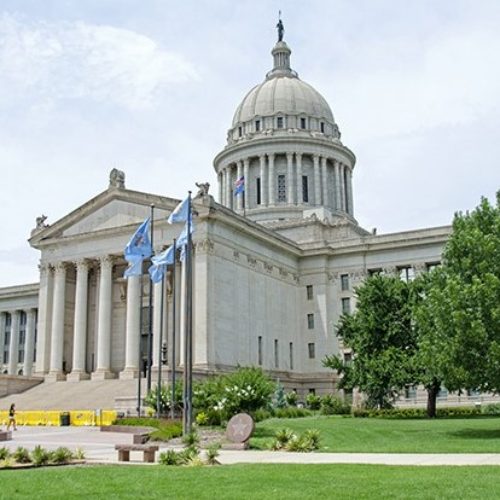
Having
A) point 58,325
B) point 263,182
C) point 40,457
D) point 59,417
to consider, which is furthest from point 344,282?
point 40,457

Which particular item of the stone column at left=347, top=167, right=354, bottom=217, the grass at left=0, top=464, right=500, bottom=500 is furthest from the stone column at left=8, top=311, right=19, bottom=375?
the grass at left=0, top=464, right=500, bottom=500

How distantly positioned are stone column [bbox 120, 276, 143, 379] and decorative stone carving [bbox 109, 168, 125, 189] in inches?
348

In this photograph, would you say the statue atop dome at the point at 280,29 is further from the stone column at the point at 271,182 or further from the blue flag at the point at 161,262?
the blue flag at the point at 161,262

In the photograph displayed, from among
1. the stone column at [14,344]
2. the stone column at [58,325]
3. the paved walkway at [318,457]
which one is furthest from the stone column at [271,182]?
the paved walkway at [318,457]

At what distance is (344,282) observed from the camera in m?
76.0

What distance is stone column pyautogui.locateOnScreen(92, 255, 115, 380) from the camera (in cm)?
6302

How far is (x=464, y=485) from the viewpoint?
15.3m

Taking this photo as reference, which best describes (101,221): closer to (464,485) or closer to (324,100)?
(324,100)

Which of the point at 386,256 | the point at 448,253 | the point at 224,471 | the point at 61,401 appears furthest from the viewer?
the point at 386,256

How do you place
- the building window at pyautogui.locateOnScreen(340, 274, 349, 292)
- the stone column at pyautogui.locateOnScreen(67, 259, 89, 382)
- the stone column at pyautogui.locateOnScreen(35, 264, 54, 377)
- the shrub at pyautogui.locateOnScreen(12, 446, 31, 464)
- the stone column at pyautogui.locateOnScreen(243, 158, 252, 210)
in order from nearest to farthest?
the shrub at pyautogui.locateOnScreen(12, 446, 31, 464), the stone column at pyautogui.locateOnScreen(67, 259, 89, 382), the stone column at pyautogui.locateOnScreen(35, 264, 54, 377), the building window at pyautogui.locateOnScreen(340, 274, 349, 292), the stone column at pyautogui.locateOnScreen(243, 158, 252, 210)

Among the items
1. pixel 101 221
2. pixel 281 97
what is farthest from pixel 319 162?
pixel 101 221

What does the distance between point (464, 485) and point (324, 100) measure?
3455 inches

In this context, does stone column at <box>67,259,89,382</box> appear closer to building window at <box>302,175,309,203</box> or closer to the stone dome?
building window at <box>302,175,309,203</box>

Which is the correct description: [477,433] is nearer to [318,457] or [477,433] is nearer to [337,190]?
[318,457]
